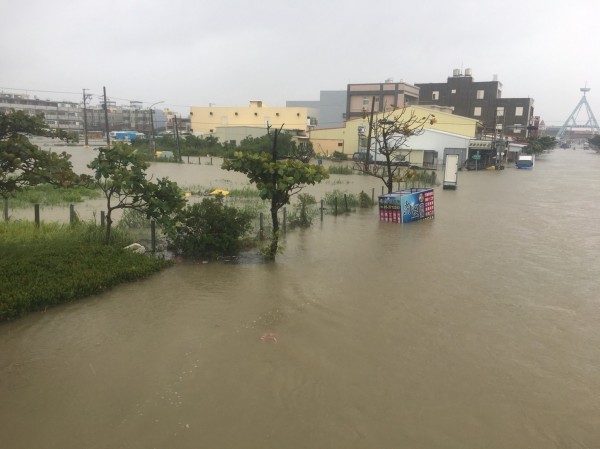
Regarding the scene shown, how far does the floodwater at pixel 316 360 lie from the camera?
16.1ft

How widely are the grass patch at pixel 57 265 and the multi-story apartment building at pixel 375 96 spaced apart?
52.3 m

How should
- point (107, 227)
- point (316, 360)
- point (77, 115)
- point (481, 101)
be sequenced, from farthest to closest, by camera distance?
point (77, 115), point (481, 101), point (107, 227), point (316, 360)

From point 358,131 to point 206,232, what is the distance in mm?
36068

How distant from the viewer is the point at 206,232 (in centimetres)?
1109

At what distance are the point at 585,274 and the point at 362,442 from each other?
8589 millimetres

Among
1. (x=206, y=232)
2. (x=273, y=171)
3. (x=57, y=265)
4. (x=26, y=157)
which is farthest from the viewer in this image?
(x=206, y=232)

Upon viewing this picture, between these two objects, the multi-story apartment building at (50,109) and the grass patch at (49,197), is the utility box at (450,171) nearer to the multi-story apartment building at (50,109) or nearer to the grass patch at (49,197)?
the grass patch at (49,197)

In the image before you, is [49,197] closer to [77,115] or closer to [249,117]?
[249,117]

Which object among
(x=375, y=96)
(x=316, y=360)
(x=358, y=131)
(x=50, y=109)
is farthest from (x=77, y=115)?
(x=316, y=360)

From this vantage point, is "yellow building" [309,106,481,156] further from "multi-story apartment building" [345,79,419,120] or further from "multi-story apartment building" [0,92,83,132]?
"multi-story apartment building" [0,92,83,132]

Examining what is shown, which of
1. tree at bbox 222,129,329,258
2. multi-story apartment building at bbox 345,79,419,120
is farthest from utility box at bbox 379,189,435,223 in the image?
multi-story apartment building at bbox 345,79,419,120

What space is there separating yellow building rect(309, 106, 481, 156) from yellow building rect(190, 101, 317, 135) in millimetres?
11922

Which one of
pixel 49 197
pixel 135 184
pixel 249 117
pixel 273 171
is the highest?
pixel 249 117

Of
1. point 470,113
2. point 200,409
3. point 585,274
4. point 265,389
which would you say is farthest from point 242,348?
point 470,113
